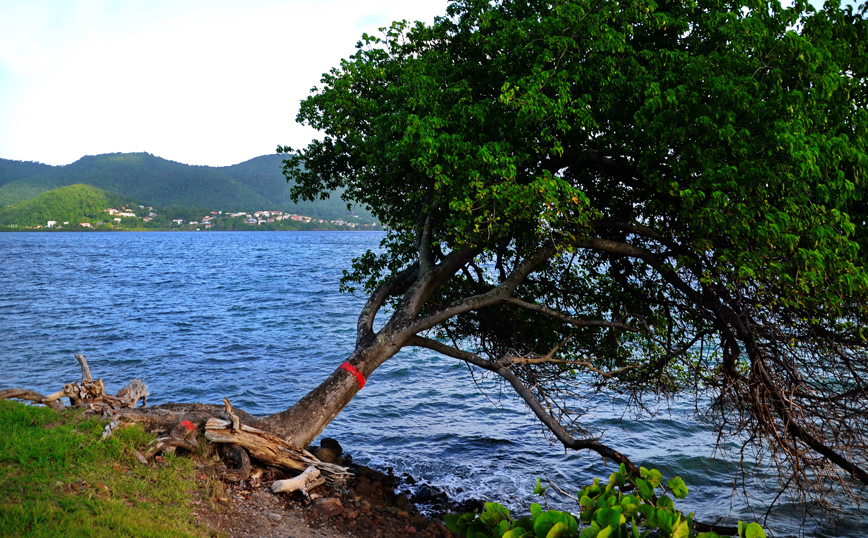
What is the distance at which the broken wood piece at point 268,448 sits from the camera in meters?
9.45

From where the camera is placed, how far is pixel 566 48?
943 centimetres

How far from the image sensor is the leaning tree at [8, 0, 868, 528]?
799 cm

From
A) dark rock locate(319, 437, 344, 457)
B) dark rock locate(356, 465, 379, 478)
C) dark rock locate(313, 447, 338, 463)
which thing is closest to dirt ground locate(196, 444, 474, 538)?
dark rock locate(356, 465, 379, 478)

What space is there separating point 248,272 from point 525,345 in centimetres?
6742

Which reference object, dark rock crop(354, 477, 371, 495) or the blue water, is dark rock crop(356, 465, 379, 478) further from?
the blue water

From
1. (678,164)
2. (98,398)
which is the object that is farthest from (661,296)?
(98,398)

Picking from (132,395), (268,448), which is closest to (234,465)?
(268,448)

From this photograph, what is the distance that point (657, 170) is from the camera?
30.5 feet

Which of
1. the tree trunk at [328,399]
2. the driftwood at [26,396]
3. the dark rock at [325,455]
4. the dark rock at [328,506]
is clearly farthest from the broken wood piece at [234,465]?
the driftwood at [26,396]

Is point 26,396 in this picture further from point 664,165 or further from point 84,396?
point 664,165

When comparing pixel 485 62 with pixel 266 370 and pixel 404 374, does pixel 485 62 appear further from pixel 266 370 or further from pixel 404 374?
pixel 266 370

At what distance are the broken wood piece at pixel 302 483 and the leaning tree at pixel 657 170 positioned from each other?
105 centimetres

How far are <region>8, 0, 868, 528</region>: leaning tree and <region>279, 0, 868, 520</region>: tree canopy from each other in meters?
0.05

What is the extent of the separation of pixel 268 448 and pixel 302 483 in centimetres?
97
